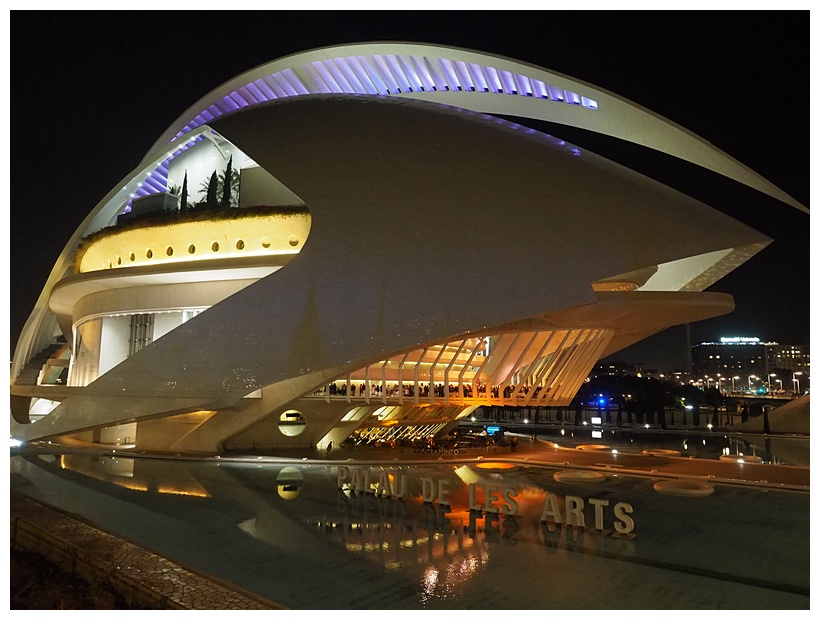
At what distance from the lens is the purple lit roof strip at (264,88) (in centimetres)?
2403

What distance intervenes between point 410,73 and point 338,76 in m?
2.95

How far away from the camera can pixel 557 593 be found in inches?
287

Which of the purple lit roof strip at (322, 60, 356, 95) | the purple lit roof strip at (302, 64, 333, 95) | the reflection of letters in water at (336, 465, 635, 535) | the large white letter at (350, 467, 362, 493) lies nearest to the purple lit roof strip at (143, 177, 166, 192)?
the purple lit roof strip at (302, 64, 333, 95)

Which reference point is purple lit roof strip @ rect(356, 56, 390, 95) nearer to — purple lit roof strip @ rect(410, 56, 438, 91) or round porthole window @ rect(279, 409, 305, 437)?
purple lit roof strip @ rect(410, 56, 438, 91)

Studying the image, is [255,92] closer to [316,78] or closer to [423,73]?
[316,78]

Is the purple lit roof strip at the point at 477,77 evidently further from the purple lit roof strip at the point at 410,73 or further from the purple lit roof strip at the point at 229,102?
the purple lit roof strip at the point at 229,102

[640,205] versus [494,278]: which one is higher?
[640,205]

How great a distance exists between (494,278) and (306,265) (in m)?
5.23

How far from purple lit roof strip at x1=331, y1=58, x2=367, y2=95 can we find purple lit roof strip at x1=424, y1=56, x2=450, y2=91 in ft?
9.41

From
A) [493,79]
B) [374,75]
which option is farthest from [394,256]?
[374,75]

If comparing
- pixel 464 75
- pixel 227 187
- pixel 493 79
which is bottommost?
pixel 227 187

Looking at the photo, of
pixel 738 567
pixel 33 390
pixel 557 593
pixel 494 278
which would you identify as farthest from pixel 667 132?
pixel 33 390

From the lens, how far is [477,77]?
69.8 feet

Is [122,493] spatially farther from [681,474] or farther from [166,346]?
[681,474]
